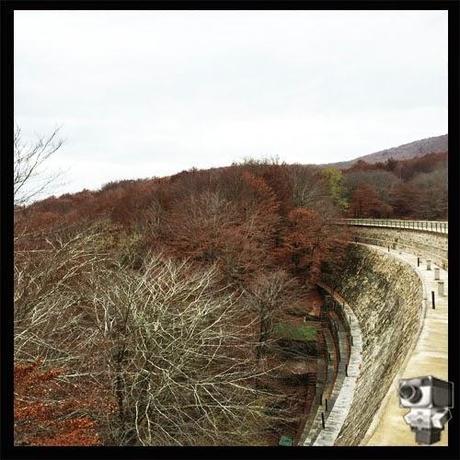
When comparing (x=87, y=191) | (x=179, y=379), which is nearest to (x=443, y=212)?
(x=179, y=379)

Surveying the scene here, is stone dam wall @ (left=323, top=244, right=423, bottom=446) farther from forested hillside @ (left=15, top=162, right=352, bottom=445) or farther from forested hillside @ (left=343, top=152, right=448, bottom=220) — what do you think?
forested hillside @ (left=343, top=152, right=448, bottom=220)

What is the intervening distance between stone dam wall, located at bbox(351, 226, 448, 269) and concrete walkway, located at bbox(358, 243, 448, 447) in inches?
322

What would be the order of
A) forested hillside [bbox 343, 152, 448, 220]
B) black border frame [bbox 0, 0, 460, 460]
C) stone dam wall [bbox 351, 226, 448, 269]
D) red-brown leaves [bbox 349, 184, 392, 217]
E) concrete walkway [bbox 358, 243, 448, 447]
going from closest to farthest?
black border frame [bbox 0, 0, 460, 460] → concrete walkway [bbox 358, 243, 448, 447] → stone dam wall [bbox 351, 226, 448, 269] → forested hillside [bbox 343, 152, 448, 220] → red-brown leaves [bbox 349, 184, 392, 217]

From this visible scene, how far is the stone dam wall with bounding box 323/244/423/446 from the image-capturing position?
32.1 feet

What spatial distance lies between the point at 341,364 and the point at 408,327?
634cm

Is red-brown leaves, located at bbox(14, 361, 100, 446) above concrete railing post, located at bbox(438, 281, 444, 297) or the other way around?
the other way around

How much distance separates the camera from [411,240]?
27047 millimetres

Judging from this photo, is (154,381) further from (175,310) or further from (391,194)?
(391,194)

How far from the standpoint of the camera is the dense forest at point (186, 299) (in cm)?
826

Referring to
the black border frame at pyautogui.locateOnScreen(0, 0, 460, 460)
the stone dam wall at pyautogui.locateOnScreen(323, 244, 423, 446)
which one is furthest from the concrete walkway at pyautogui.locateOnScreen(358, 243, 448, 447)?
the black border frame at pyautogui.locateOnScreen(0, 0, 460, 460)

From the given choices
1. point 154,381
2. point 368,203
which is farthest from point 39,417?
point 368,203

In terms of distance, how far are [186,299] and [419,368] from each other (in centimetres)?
697

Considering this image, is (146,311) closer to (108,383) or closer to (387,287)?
(108,383)
